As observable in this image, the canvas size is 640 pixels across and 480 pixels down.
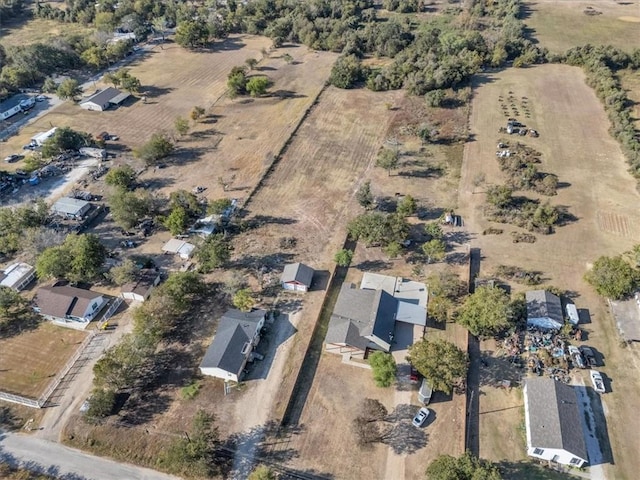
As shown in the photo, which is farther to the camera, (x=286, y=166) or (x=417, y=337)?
(x=286, y=166)

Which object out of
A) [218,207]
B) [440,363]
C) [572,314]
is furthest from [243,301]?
[572,314]

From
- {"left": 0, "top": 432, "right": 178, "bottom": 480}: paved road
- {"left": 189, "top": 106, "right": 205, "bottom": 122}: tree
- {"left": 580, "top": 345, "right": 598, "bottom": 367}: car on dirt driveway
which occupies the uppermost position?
{"left": 189, "top": 106, "right": 205, "bottom": 122}: tree

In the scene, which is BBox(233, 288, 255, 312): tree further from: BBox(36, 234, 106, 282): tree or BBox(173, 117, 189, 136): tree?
BBox(173, 117, 189, 136): tree

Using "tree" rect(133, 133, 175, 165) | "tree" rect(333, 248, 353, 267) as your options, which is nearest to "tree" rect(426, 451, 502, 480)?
"tree" rect(333, 248, 353, 267)

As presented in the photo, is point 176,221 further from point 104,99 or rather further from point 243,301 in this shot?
point 104,99

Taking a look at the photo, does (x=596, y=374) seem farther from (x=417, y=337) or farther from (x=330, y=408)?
(x=330, y=408)

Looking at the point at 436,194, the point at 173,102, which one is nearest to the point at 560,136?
the point at 436,194
